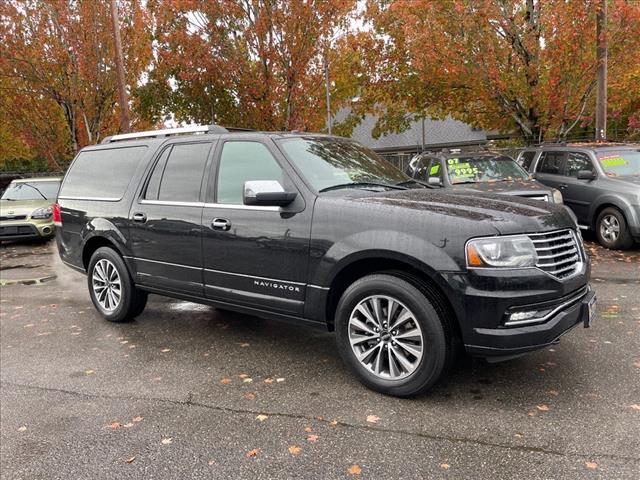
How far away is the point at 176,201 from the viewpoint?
4902 mm

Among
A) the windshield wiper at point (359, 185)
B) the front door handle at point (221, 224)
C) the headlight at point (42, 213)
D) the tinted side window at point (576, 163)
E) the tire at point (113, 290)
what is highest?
the tinted side window at point (576, 163)

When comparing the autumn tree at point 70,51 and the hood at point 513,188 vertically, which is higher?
the autumn tree at point 70,51

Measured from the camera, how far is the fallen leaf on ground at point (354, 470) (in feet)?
9.31

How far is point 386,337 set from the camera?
12.1 ft

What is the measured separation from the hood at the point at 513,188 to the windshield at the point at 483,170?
29cm

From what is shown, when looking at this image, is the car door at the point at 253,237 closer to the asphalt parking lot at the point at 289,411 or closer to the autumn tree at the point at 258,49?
the asphalt parking lot at the point at 289,411

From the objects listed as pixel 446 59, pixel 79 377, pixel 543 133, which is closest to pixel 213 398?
pixel 79 377

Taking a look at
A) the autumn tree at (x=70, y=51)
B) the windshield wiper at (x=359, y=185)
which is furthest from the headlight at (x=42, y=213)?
the windshield wiper at (x=359, y=185)

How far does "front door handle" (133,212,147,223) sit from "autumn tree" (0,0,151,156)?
12.9m

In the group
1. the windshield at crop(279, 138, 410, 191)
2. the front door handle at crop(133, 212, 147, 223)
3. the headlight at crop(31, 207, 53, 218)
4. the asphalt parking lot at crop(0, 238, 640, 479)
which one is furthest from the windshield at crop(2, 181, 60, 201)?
the windshield at crop(279, 138, 410, 191)

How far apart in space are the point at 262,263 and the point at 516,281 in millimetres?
1887

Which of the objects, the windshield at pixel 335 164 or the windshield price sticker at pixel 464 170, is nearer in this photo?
the windshield at pixel 335 164

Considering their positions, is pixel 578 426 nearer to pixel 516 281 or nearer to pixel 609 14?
pixel 516 281

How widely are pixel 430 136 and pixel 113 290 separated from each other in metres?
32.6
